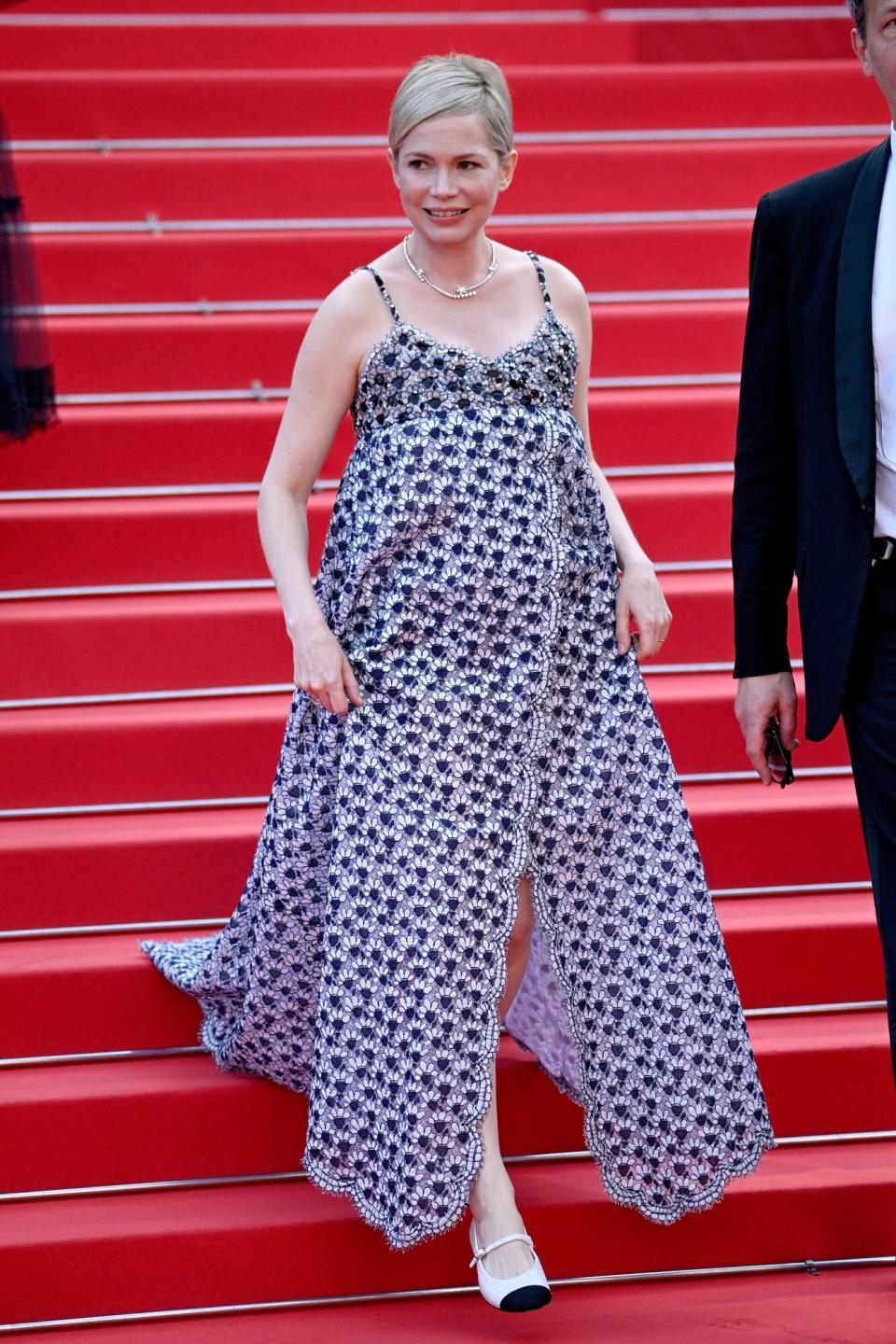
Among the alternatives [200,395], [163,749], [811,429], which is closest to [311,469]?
[811,429]

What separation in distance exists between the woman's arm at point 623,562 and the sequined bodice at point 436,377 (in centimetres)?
12

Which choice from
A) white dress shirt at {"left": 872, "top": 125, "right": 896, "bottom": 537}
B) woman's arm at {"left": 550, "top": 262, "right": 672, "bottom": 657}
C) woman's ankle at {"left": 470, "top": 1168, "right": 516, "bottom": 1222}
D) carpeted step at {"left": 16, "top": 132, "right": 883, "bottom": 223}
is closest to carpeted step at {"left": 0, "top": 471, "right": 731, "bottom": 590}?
carpeted step at {"left": 16, "top": 132, "right": 883, "bottom": 223}

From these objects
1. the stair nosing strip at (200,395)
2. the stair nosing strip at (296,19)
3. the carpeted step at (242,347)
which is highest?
the stair nosing strip at (296,19)

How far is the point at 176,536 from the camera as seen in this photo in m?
3.63

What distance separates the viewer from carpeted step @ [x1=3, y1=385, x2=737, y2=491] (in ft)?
12.4

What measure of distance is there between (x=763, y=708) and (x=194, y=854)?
1.26m

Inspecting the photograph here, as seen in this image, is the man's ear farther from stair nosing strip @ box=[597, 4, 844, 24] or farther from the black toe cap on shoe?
stair nosing strip @ box=[597, 4, 844, 24]

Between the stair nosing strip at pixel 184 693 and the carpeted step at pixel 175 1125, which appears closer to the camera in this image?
the carpeted step at pixel 175 1125

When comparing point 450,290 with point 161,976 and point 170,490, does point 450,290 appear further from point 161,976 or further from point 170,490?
point 170,490

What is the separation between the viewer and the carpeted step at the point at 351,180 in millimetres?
4406

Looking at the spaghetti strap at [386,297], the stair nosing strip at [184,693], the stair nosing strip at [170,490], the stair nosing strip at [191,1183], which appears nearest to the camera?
the spaghetti strap at [386,297]

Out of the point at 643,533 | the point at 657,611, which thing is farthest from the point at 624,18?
the point at 657,611

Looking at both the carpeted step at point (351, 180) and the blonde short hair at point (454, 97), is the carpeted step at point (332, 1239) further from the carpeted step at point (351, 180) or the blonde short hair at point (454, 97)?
the carpeted step at point (351, 180)

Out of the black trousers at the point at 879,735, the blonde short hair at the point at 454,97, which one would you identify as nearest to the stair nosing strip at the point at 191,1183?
the black trousers at the point at 879,735
